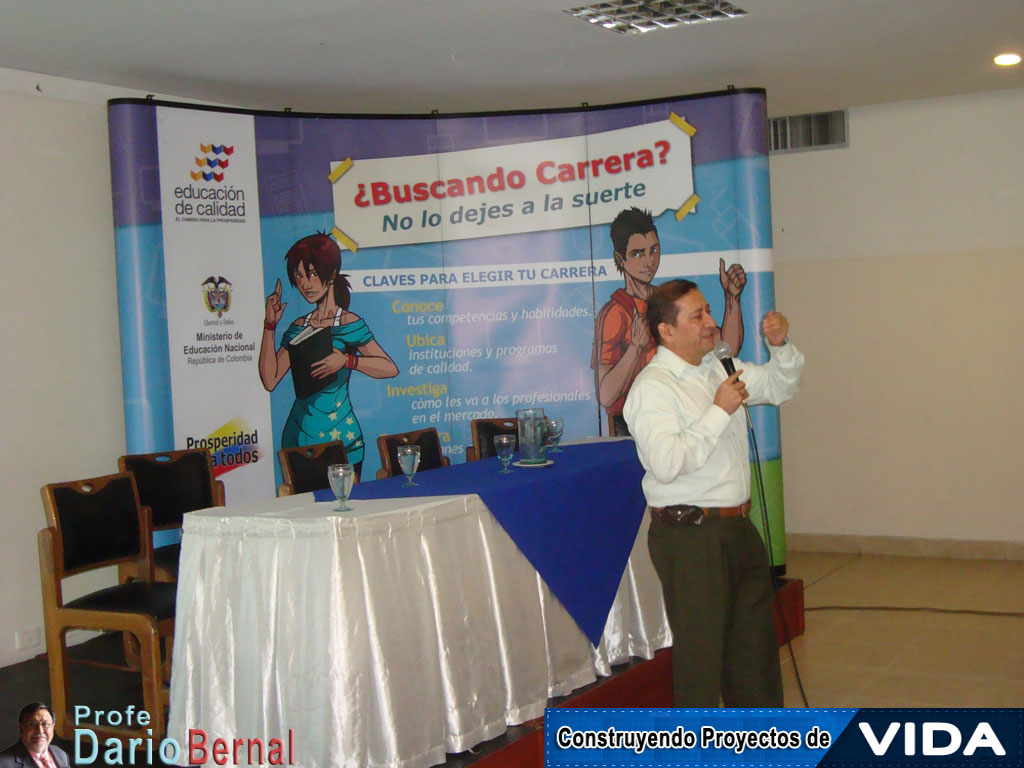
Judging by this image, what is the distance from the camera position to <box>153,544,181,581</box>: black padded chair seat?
4.54 meters

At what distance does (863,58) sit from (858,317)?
2.04 m

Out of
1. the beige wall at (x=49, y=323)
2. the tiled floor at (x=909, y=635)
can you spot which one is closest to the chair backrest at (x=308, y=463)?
the beige wall at (x=49, y=323)

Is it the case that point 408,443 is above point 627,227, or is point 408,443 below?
below

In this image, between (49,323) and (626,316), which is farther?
(626,316)

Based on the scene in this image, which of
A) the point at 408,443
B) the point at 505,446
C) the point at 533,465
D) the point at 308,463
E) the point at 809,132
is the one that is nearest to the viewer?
the point at 505,446

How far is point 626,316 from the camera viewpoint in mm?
6066

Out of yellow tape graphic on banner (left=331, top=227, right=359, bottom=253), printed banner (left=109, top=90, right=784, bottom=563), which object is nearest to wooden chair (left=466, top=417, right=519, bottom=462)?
printed banner (left=109, top=90, right=784, bottom=563)

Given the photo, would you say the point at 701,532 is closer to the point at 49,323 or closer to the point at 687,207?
the point at 687,207

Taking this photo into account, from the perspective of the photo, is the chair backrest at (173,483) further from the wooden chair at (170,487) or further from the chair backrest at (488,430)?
the chair backrest at (488,430)

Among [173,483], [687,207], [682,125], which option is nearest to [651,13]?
[682,125]

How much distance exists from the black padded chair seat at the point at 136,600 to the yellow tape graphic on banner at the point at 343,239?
2522 mm

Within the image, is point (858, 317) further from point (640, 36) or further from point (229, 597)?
point (229, 597)

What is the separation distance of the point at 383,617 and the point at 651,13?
3.03 metres

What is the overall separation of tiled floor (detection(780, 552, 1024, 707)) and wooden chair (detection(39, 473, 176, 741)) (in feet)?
7.97
